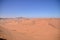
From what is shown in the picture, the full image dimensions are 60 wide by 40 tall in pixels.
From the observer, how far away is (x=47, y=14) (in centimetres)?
145

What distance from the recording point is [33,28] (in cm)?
144

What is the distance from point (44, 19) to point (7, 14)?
0.54m

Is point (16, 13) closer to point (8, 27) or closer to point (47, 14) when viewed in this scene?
point (8, 27)

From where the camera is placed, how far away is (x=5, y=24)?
1.48 meters

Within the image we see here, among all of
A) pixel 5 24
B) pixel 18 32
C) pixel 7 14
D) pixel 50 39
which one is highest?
pixel 7 14

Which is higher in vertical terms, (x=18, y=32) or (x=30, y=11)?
→ (x=30, y=11)

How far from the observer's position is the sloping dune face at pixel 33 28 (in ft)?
4.62

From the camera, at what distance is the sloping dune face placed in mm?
1408

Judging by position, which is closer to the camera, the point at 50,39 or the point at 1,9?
the point at 50,39

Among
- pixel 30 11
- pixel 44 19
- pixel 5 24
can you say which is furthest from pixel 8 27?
pixel 44 19

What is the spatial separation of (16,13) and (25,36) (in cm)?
36

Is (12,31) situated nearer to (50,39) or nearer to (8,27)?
(8,27)

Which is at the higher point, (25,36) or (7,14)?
(7,14)

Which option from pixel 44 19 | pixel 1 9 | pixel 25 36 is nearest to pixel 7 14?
pixel 1 9
